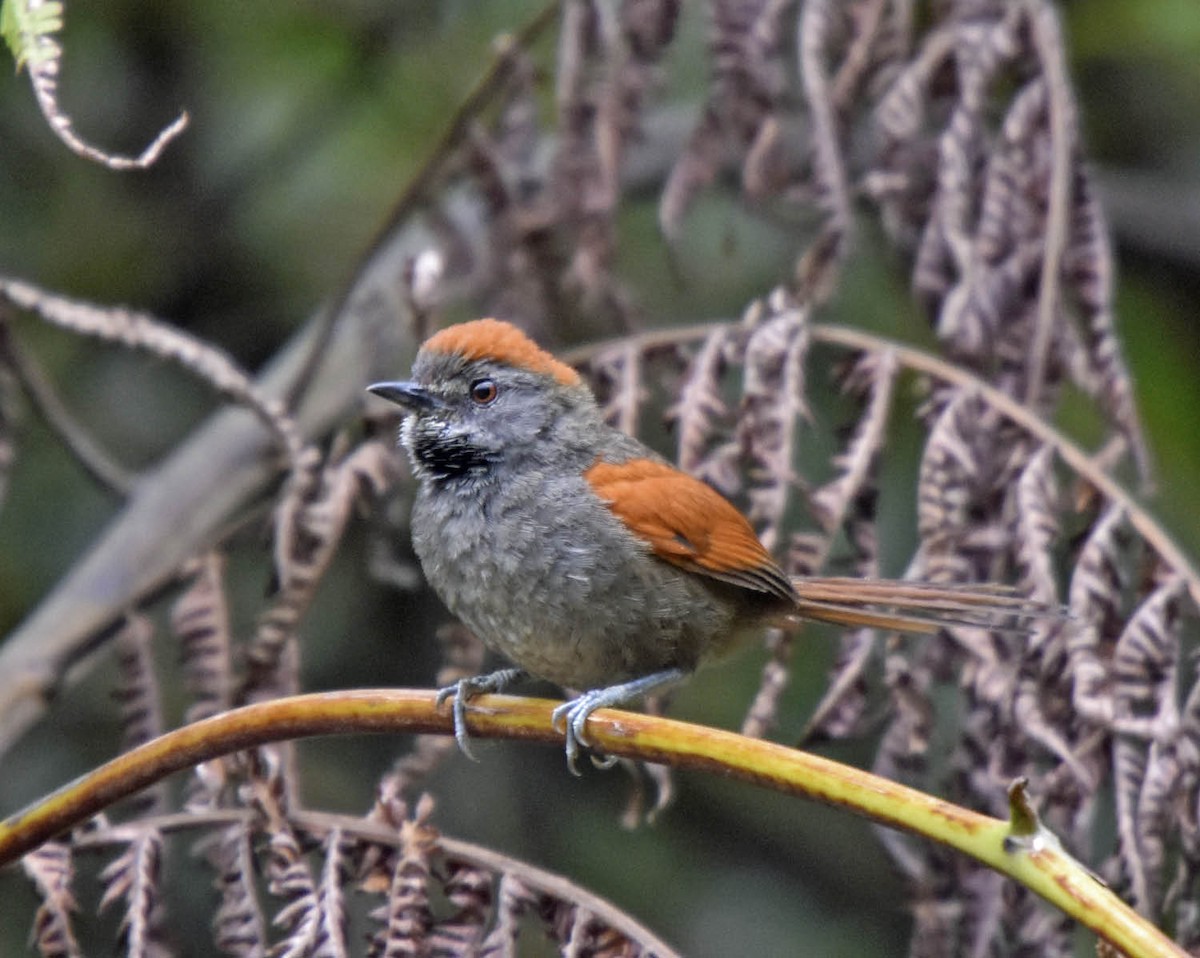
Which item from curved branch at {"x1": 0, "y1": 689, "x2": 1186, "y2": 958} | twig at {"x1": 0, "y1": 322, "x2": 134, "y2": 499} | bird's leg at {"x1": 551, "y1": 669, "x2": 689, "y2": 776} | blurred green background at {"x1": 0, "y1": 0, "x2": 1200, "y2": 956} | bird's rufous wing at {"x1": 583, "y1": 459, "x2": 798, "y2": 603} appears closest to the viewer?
curved branch at {"x1": 0, "y1": 689, "x2": 1186, "y2": 958}

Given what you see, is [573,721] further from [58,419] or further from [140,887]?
[58,419]

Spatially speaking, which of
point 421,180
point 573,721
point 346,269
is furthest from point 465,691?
point 346,269

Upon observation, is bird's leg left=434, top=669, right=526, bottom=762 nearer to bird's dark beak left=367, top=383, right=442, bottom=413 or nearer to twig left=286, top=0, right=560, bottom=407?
bird's dark beak left=367, top=383, right=442, bottom=413

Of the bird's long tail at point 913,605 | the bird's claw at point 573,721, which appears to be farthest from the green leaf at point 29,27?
the bird's long tail at point 913,605

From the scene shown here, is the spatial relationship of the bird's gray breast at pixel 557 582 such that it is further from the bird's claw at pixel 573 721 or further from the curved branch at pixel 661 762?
the curved branch at pixel 661 762

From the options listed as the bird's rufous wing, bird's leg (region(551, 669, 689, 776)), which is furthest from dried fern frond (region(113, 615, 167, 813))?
the bird's rufous wing

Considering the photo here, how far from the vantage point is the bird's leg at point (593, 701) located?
2.33m

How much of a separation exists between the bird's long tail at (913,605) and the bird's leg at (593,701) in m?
0.32

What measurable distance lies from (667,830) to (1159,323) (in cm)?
225

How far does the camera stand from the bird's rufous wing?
→ 2.98 meters

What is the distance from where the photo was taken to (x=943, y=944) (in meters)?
2.79

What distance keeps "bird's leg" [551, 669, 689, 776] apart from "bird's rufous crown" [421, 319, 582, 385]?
652 millimetres

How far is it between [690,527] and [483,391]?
1.82 feet

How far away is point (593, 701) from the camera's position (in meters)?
2.68
